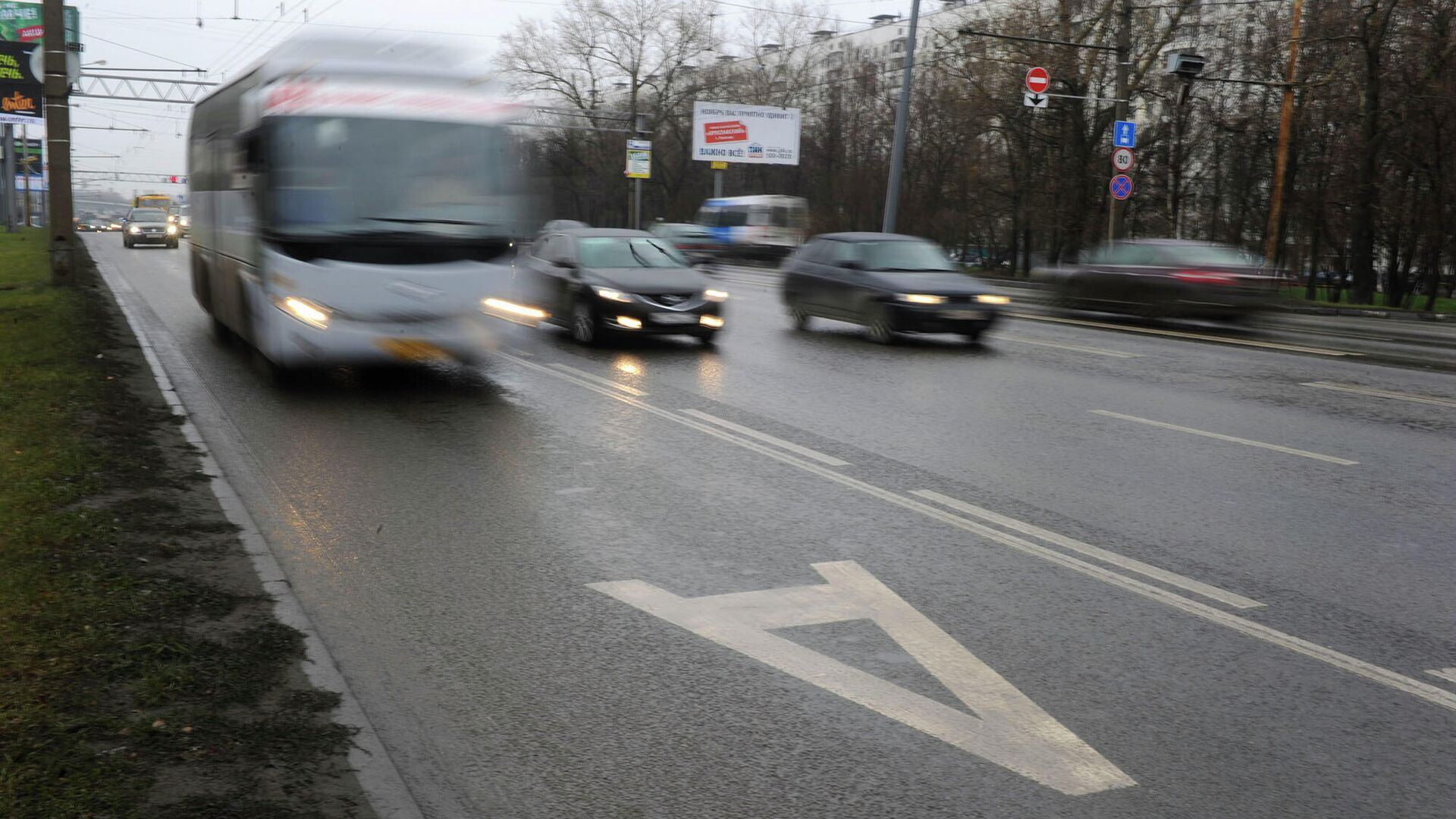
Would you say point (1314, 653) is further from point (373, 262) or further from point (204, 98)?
point (204, 98)

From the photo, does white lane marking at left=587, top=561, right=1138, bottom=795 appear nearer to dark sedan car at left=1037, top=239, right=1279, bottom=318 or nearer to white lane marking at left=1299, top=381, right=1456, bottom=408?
white lane marking at left=1299, top=381, right=1456, bottom=408

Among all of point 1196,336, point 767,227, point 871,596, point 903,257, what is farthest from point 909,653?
point 767,227

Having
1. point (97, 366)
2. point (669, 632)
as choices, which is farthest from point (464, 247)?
point (669, 632)

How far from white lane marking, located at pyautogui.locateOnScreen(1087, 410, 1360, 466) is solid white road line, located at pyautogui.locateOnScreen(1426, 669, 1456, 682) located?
4.39 m

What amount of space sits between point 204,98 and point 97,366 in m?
4.27

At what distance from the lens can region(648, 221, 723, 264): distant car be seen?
166 feet

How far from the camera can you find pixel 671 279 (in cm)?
1545

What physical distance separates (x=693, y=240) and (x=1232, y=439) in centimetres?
4284

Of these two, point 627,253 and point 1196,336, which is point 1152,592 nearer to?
point 627,253

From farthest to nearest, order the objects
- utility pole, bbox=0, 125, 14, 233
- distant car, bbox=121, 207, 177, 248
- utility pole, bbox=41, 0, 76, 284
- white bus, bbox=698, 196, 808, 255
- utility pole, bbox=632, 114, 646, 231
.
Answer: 1. utility pole, bbox=0, 125, 14, 233
2. utility pole, bbox=632, 114, 646, 231
3. white bus, bbox=698, 196, 808, 255
4. distant car, bbox=121, 207, 177, 248
5. utility pole, bbox=41, 0, 76, 284

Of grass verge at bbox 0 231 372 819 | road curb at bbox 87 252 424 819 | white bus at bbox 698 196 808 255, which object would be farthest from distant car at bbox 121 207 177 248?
grass verge at bbox 0 231 372 819

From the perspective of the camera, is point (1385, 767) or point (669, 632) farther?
point (669, 632)

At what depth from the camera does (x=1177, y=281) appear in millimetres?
19953

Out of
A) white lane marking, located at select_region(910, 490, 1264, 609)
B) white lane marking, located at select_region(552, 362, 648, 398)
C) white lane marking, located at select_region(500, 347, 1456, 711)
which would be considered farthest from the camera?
white lane marking, located at select_region(552, 362, 648, 398)
